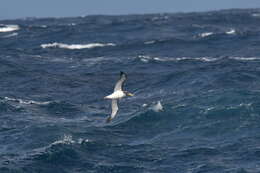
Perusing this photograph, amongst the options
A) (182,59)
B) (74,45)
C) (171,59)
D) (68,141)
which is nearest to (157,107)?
(68,141)

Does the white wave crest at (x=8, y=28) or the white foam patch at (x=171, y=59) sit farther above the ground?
the white wave crest at (x=8, y=28)

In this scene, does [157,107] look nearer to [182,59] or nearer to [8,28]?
[182,59]

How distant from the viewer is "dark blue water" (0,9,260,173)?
150 feet

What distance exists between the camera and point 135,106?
59406 millimetres

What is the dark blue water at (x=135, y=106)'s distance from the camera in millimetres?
45812

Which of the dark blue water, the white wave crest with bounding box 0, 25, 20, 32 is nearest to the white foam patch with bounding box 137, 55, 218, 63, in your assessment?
the dark blue water

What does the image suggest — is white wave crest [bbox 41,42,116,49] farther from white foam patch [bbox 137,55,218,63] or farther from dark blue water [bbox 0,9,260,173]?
white foam patch [bbox 137,55,218,63]

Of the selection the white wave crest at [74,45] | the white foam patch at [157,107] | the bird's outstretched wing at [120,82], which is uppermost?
the bird's outstretched wing at [120,82]

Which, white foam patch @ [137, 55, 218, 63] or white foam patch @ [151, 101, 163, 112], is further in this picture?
white foam patch @ [137, 55, 218, 63]

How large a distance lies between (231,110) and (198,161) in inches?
414

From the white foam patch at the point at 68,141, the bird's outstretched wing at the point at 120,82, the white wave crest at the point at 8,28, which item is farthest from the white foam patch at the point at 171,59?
the white wave crest at the point at 8,28

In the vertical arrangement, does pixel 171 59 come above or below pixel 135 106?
above

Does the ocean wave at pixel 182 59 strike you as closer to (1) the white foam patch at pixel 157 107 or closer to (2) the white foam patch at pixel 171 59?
(2) the white foam patch at pixel 171 59

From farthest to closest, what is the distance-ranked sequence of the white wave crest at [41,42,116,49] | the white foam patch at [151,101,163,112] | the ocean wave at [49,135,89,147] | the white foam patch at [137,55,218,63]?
the white wave crest at [41,42,116,49] < the white foam patch at [137,55,218,63] < the white foam patch at [151,101,163,112] < the ocean wave at [49,135,89,147]
